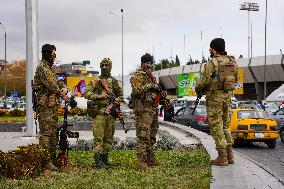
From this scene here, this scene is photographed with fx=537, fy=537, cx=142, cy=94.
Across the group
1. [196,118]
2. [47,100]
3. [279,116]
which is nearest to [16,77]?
[196,118]

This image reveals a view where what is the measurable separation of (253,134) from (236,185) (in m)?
10.9

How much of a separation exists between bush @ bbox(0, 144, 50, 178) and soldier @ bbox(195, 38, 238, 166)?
2.68m

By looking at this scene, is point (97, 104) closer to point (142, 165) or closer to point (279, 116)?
point (142, 165)

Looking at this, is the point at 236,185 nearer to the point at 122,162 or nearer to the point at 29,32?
the point at 122,162

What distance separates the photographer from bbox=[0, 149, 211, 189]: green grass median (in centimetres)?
711

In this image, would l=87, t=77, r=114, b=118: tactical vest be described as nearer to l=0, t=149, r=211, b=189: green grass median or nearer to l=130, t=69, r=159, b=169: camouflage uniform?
l=130, t=69, r=159, b=169: camouflage uniform

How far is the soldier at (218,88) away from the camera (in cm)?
841

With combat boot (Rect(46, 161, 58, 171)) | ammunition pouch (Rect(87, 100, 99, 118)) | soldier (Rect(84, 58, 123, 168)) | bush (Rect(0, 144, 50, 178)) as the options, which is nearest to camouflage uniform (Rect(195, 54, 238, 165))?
soldier (Rect(84, 58, 123, 168))

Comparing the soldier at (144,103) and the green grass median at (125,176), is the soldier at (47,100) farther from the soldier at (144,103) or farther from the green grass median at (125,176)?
the soldier at (144,103)

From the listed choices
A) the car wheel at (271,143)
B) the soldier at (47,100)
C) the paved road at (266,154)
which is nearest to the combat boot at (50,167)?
the soldier at (47,100)

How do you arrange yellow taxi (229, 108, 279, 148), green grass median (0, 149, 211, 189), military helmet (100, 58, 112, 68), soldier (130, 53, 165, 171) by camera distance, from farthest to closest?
yellow taxi (229, 108, 279, 148) → military helmet (100, 58, 112, 68) → soldier (130, 53, 165, 171) → green grass median (0, 149, 211, 189)

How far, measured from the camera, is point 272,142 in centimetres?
1755

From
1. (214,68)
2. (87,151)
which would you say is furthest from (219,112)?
(87,151)

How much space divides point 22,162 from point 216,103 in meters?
3.10
